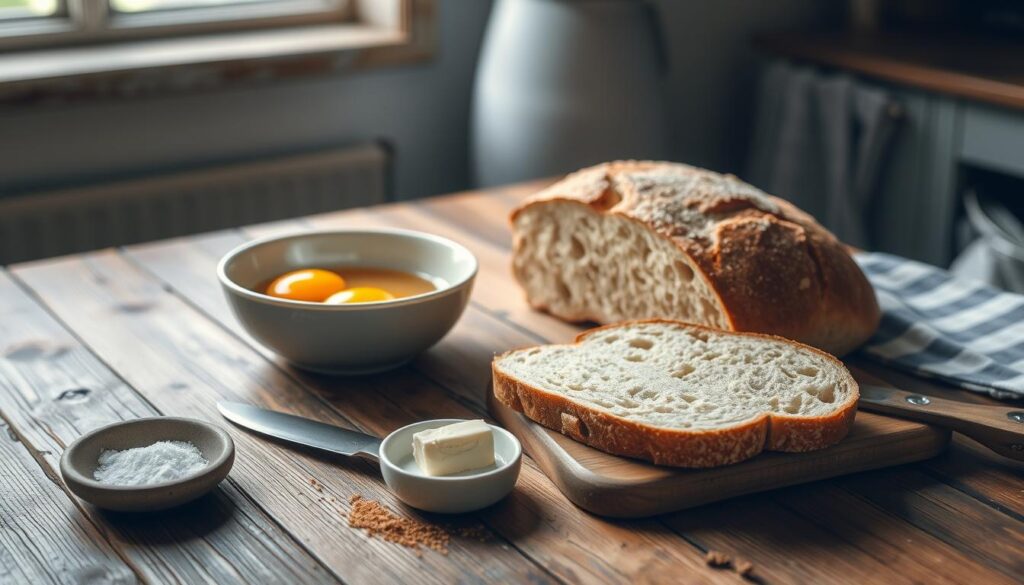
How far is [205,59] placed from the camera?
261cm

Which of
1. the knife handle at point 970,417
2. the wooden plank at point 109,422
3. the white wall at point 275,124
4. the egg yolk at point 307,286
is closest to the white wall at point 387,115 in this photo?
the white wall at point 275,124

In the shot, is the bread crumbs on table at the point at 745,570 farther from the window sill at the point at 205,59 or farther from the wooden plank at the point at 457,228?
the window sill at the point at 205,59

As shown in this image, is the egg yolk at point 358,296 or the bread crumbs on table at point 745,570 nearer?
the bread crumbs on table at point 745,570

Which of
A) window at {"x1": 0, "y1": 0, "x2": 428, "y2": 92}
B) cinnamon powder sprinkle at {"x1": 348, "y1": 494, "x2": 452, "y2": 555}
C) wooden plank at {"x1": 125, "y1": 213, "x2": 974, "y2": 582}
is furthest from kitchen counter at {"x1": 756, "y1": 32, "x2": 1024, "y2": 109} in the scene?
cinnamon powder sprinkle at {"x1": 348, "y1": 494, "x2": 452, "y2": 555}

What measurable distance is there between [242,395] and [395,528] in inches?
14.0

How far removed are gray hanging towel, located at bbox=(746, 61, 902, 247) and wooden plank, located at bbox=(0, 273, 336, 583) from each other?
2.14 meters

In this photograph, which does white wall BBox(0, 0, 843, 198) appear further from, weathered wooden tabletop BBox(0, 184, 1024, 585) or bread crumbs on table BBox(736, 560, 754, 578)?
bread crumbs on table BBox(736, 560, 754, 578)

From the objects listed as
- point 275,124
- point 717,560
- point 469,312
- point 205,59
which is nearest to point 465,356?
point 469,312

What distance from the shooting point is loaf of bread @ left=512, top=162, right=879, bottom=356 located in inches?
50.0

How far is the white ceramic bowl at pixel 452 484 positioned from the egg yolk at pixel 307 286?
33 centimetres

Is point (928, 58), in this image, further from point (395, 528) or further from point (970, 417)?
point (395, 528)

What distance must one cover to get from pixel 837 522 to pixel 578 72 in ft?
6.00

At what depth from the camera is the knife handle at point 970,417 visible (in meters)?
1.08

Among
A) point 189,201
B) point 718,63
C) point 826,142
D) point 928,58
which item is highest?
point 928,58
